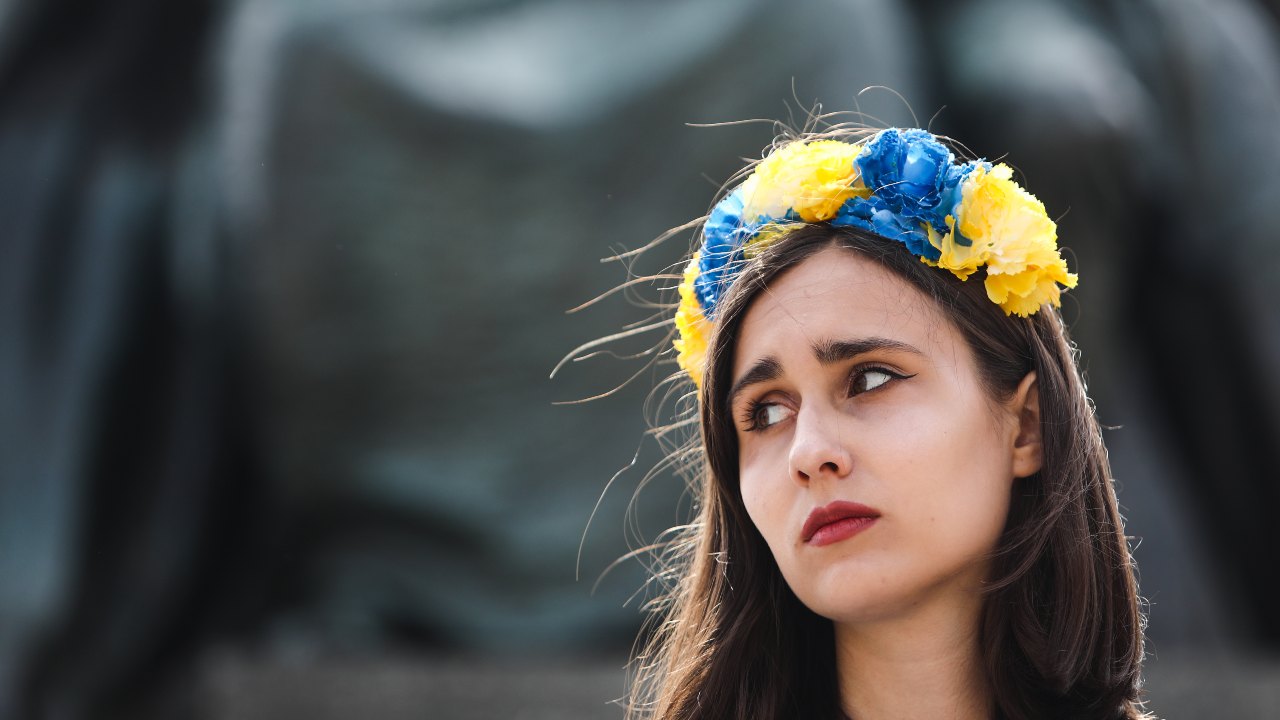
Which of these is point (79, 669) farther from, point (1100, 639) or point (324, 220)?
point (1100, 639)

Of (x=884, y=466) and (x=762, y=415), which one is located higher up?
(x=762, y=415)

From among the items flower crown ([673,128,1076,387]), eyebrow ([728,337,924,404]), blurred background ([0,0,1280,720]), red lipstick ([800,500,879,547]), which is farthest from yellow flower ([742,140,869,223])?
blurred background ([0,0,1280,720])

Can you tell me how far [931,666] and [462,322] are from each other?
4.09 metres

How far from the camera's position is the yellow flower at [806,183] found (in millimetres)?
2379

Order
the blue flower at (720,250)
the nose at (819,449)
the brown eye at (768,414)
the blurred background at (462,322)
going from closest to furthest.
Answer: the nose at (819,449)
the brown eye at (768,414)
the blue flower at (720,250)
the blurred background at (462,322)

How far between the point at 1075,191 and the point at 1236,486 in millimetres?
1705

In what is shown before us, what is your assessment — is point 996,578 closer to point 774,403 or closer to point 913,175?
point 774,403

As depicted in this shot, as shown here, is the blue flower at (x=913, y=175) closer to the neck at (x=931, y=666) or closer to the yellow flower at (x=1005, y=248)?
the yellow flower at (x=1005, y=248)

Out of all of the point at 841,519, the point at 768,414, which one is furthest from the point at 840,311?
the point at 841,519

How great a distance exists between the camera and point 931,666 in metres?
2.22

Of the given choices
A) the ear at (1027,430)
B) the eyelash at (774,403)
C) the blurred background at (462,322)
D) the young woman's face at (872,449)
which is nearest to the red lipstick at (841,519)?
the young woman's face at (872,449)

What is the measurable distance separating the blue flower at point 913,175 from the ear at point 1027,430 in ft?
0.88

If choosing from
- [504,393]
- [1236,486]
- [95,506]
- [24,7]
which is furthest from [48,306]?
[1236,486]

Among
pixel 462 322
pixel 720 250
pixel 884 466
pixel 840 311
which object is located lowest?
pixel 884 466
